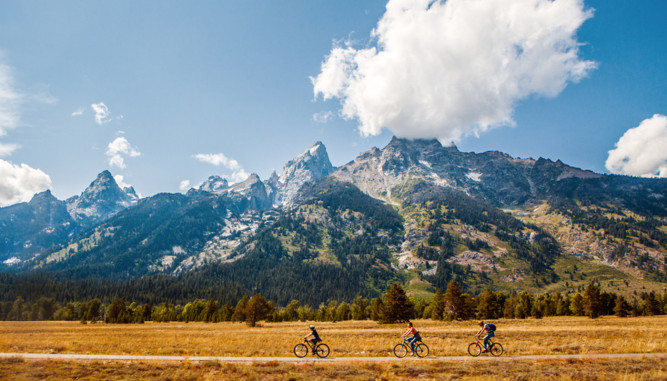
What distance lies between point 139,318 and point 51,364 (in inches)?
3799

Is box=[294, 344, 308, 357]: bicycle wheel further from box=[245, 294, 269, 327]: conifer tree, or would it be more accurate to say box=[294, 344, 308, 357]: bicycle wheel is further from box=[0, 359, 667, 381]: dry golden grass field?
box=[245, 294, 269, 327]: conifer tree

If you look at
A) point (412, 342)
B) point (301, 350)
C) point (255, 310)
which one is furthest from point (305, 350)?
point (255, 310)

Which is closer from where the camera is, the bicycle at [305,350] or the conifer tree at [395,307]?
the bicycle at [305,350]

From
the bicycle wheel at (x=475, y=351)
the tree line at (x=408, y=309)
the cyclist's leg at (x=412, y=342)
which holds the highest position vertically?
the cyclist's leg at (x=412, y=342)

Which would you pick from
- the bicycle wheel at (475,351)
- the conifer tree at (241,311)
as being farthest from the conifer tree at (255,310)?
the bicycle wheel at (475,351)

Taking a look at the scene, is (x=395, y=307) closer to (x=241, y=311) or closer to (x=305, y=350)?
(x=241, y=311)

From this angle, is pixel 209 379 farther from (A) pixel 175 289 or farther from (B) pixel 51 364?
(A) pixel 175 289

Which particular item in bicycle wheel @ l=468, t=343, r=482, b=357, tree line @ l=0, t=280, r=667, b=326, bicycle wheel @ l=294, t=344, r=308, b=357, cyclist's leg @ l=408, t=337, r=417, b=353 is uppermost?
cyclist's leg @ l=408, t=337, r=417, b=353

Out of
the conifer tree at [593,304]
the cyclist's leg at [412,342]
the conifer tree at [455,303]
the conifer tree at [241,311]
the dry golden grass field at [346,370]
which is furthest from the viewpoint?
the conifer tree at [241,311]

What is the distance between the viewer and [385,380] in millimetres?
15469

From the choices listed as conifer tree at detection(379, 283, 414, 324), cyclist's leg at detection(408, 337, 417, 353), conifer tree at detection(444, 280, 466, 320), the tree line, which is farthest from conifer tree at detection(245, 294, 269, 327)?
cyclist's leg at detection(408, 337, 417, 353)

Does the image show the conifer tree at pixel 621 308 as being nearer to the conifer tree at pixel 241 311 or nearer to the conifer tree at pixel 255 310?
the conifer tree at pixel 255 310

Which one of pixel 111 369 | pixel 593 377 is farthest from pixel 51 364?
pixel 593 377

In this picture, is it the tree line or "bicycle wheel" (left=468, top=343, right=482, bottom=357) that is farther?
the tree line
